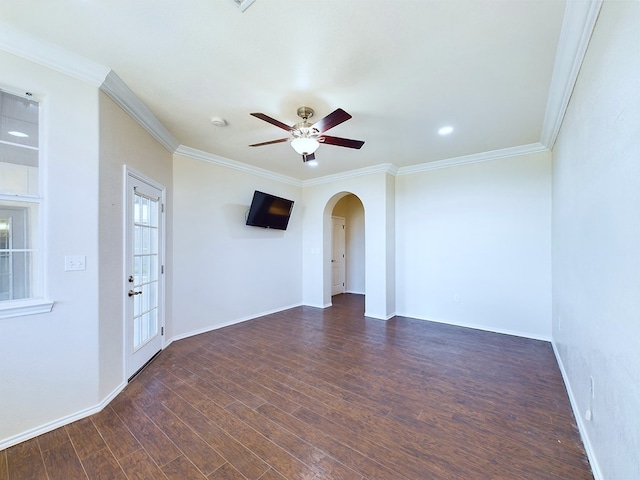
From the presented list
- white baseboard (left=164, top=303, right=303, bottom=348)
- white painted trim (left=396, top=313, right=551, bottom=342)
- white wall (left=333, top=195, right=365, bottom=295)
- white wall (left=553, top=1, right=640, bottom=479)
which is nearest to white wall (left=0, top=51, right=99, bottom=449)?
white baseboard (left=164, top=303, right=303, bottom=348)

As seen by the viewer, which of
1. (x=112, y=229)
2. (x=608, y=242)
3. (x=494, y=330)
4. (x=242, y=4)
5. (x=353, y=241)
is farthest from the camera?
(x=353, y=241)

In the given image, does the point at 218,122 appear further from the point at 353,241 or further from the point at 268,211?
the point at 353,241

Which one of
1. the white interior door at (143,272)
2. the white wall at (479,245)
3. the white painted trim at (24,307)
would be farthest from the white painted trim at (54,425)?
the white wall at (479,245)

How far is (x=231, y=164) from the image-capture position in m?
4.30

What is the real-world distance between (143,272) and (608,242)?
389cm

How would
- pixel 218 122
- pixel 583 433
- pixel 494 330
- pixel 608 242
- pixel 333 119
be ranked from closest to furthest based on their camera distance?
pixel 608 242 → pixel 583 433 → pixel 333 119 → pixel 218 122 → pixel 494 330

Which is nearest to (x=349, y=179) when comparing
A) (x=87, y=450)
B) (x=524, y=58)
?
(x=524, y=58)

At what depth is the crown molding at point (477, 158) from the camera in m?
3.69

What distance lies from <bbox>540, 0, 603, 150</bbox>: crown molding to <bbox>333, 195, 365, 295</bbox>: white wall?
15.7 ft

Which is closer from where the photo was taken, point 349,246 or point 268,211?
point 268,211

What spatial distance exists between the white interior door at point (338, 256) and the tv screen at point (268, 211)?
2189 mm

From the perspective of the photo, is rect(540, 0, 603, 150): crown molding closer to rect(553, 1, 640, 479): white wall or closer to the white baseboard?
rect(553, 1, 640, 479): white wall

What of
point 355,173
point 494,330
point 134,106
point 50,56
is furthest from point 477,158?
point 50,56

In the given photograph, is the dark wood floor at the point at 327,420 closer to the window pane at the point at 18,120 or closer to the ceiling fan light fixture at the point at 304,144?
the window pane at the point at 18,120
